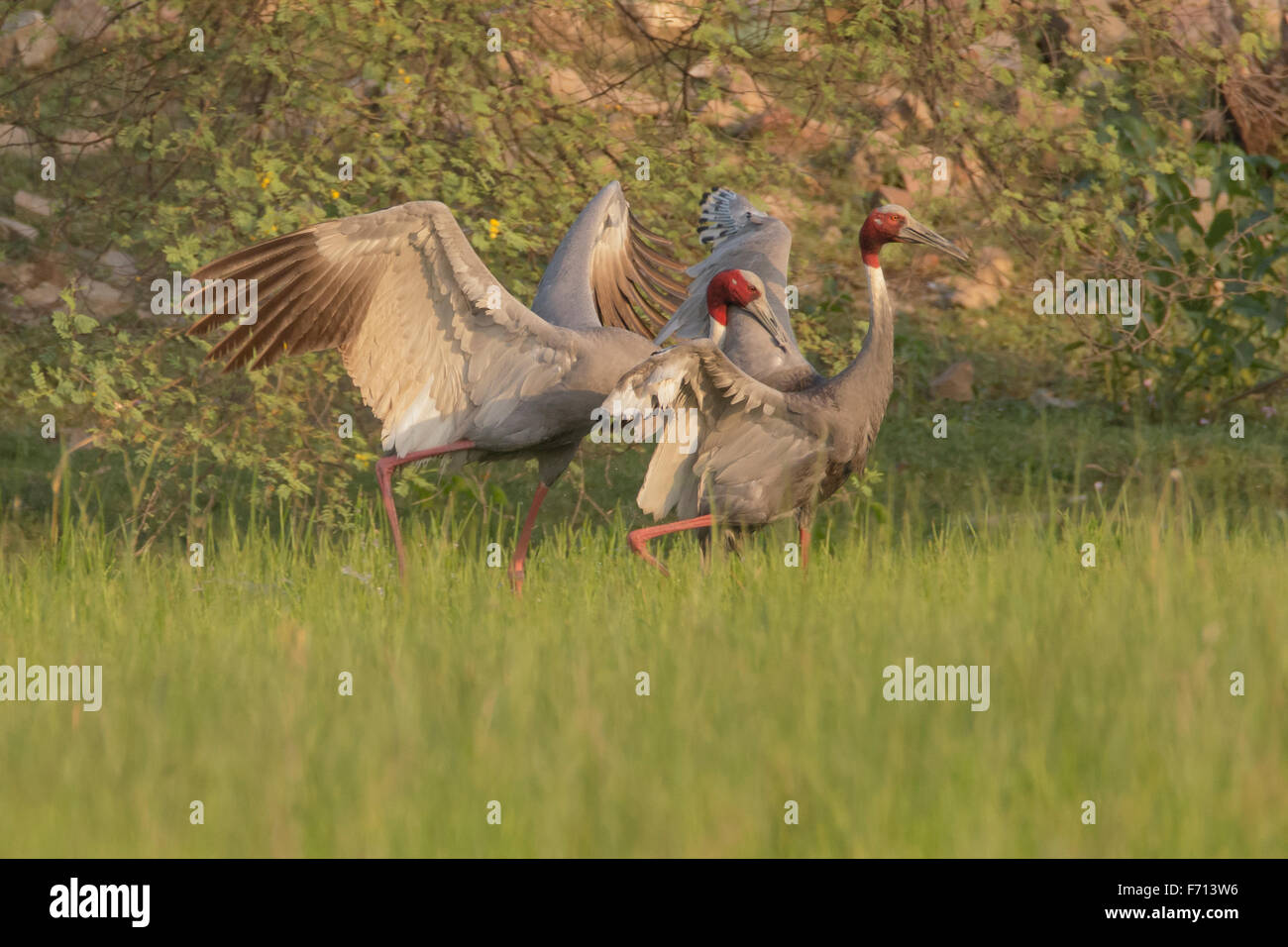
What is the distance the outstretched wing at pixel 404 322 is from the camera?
5848 millimetres

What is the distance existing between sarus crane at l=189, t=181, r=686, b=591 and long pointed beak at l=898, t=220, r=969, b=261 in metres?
1.21

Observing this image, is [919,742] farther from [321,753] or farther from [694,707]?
[321,753]

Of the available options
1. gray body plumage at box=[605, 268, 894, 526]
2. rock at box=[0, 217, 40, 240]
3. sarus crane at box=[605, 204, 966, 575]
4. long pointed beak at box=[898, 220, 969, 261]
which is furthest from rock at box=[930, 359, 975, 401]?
rock at box=[0, 217, 40, 240]

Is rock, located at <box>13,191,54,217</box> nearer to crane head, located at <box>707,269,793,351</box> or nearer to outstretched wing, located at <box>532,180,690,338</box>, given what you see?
outstretched wing, located at <box>532,180,690,338</box>

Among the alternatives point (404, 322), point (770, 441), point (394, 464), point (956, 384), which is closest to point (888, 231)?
point (770, 441)

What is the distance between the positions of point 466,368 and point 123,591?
158 cm

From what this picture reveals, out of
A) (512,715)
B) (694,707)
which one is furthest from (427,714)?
(694,707)

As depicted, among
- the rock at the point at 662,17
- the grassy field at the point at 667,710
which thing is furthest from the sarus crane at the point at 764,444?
the rock at the point at 662,17

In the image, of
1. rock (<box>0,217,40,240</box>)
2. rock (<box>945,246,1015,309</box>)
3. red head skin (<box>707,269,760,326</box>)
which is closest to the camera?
red head skin (<box>707,269,760,326</box>)

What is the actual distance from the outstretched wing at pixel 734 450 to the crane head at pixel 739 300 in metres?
0.46

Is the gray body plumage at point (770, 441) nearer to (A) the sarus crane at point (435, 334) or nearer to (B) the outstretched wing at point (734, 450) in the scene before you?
(B) the outstretched wing at point (734, 450)

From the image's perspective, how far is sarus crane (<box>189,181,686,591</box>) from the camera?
587 cm

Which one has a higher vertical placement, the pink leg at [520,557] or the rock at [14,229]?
the rock at [14,229]
